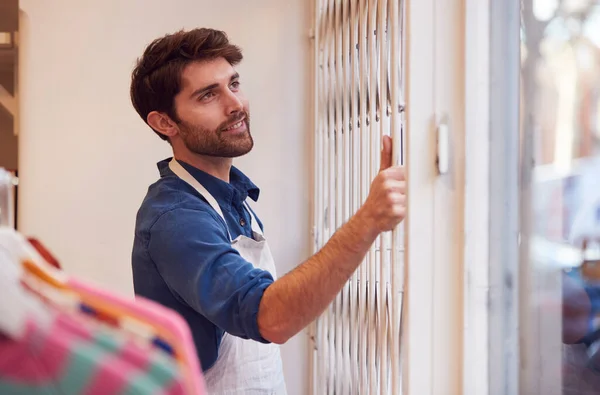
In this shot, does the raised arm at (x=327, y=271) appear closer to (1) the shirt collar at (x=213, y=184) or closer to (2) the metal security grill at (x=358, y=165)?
(2) the metal security grill at (x=358, y=165)

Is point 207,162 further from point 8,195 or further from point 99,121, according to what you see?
point 8,195

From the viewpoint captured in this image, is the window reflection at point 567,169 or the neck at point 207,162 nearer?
the window reflection at point 567,169

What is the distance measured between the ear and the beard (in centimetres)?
2

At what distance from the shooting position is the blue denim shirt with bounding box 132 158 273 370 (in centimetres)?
90

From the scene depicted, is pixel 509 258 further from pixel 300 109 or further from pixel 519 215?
pixel 300 109

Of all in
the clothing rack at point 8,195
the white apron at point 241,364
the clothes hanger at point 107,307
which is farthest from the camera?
the clothing rack at point 8,195

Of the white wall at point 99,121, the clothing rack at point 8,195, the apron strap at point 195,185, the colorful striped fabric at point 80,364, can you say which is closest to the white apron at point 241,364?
the apron strap at point 195,185

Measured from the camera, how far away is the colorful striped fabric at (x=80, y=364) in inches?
15.4

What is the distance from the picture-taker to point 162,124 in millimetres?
1226

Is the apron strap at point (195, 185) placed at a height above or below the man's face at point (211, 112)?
below

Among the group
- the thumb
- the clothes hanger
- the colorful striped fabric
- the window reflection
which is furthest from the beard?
the colorful striped fabric

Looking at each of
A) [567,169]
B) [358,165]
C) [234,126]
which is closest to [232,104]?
[234,126]

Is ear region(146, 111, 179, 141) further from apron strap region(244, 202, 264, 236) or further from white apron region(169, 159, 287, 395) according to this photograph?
apron strap region(244, 202, 264, 236)

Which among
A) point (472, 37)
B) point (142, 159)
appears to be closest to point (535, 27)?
point (472, 37)
